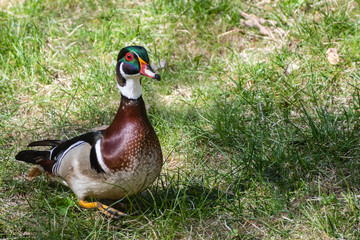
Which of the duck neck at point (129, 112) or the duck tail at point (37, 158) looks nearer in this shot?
the duck neck at point (129, 112)

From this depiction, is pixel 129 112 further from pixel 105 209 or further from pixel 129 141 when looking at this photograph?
pixel 105 209

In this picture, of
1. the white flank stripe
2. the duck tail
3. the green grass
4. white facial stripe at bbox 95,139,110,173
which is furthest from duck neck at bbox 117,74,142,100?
the duck tail

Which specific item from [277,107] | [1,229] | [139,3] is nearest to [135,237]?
[1,229]

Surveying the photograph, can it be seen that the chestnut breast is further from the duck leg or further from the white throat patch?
the duck leg

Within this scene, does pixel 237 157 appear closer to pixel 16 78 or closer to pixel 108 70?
pixel 108 70

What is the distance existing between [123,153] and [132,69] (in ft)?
1.45

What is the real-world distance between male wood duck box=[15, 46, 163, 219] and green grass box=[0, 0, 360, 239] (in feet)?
→ 0.55

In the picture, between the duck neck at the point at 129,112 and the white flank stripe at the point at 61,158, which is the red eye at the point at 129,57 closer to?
the duck neck at the point at 129,112

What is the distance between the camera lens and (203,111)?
3.66 m

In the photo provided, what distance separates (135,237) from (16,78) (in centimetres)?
208

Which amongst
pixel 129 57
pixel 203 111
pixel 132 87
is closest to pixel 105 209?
pixel 132 87

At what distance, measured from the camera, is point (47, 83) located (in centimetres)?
416

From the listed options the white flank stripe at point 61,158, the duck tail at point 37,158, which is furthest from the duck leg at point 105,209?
the duck tail at point 37,158

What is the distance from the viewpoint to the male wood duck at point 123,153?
Answer: 259cm
